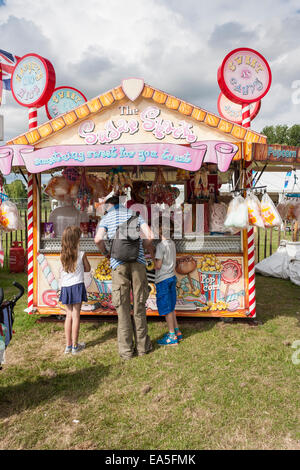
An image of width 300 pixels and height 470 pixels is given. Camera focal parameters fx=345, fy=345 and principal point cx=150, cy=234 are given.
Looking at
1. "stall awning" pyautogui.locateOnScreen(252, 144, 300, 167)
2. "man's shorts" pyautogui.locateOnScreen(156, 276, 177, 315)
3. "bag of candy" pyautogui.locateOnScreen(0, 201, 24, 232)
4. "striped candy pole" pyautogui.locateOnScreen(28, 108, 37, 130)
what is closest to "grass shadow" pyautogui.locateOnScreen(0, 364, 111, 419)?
"man's shorts" pyautogui.locateOnScreen(156, 276, 177, 315)

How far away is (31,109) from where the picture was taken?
5.42 meters

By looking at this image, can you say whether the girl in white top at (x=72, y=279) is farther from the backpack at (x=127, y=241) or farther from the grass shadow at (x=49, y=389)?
the grass shadow at (x=49, y=389)

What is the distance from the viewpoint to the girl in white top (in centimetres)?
419

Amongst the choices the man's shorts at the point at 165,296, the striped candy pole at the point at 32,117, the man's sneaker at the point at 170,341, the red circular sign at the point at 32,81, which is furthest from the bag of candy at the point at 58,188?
the man's sneaker at the point at 170,341

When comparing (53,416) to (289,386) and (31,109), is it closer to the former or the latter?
(289,386)

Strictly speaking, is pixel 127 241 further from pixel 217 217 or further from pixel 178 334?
pixel 217 217

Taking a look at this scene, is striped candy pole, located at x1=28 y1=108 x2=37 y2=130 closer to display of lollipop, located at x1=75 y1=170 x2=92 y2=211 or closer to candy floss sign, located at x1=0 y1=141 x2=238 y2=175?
candy floss sign, located at x1=0 y1=141 x2=238 y2=175

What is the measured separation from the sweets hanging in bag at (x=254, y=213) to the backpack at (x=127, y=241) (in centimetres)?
151

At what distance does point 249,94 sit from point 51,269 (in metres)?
4.00

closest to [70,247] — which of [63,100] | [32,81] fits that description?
[32,81]

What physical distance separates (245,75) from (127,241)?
3045 mm

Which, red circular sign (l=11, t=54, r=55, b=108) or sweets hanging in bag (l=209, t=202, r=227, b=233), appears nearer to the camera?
red circular sign (l=11, t=54, r=55, b=108)

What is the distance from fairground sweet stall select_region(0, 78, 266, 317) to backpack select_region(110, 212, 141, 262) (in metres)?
0.97

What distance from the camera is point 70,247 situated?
13.7 ft
